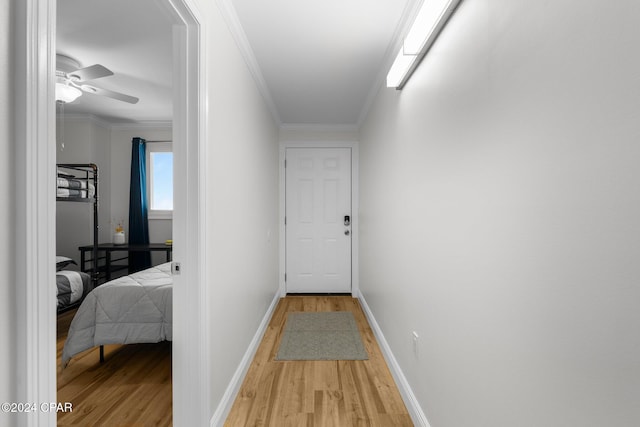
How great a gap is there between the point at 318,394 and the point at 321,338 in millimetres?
837

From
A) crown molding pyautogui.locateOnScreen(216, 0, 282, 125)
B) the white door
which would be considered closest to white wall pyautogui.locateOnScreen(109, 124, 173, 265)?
the white door

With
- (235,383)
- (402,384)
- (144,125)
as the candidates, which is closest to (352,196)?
(402,384)

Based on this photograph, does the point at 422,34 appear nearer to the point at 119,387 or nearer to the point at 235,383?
the point at 235,383

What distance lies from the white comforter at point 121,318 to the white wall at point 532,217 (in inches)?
70.7

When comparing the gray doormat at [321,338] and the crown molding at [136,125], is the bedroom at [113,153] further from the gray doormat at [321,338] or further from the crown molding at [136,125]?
the gray doormat at [321,338]

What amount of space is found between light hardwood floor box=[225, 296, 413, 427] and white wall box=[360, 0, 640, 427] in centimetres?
42

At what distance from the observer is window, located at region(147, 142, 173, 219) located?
4.62 metres

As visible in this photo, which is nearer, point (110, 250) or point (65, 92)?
point (65, 92)

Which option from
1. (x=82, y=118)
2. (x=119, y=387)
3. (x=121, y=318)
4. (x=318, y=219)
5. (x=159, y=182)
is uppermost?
(x=82, y=118)

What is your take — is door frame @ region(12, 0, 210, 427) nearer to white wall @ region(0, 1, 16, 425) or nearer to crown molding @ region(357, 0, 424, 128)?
white wall @ region(0, 1, 16, 425)

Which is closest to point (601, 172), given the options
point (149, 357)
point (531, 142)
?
point (531, 142)

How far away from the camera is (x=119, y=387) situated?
6.76 feet

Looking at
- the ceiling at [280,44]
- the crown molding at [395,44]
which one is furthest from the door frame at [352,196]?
the crown molding at [395,44]

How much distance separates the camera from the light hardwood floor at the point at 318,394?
5.70ft
